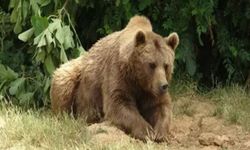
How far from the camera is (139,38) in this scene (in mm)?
7090

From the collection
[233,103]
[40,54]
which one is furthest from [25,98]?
[233,103]

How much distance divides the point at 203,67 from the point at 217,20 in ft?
3.00

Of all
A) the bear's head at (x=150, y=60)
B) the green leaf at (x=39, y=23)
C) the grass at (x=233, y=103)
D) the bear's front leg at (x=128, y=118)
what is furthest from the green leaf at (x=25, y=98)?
the grass at (x=233, y=103)

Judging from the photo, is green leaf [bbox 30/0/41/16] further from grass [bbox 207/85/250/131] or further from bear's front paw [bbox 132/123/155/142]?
grass [bbox 207/85/250/131]

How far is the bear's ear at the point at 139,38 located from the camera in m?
7.05

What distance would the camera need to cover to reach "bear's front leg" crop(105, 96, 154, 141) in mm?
7004

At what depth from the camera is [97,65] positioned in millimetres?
7809

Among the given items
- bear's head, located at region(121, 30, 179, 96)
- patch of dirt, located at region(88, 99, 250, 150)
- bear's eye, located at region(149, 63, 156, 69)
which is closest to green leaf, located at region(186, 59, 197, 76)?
patch of dirt, located at region(88, 99, 250, 150)

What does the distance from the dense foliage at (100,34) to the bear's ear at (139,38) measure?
4.81 ft

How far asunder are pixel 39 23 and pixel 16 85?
3.00 ft

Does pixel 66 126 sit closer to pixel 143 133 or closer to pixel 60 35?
pixel 143 133

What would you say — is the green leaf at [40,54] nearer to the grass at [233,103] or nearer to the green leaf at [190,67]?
the green leaf at [190,67]

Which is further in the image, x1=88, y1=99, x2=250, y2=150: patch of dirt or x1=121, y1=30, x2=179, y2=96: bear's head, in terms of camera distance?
x1=121, y1=30, x2=179, y2=96: bear's head

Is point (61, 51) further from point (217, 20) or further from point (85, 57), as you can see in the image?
point (217, 20)
